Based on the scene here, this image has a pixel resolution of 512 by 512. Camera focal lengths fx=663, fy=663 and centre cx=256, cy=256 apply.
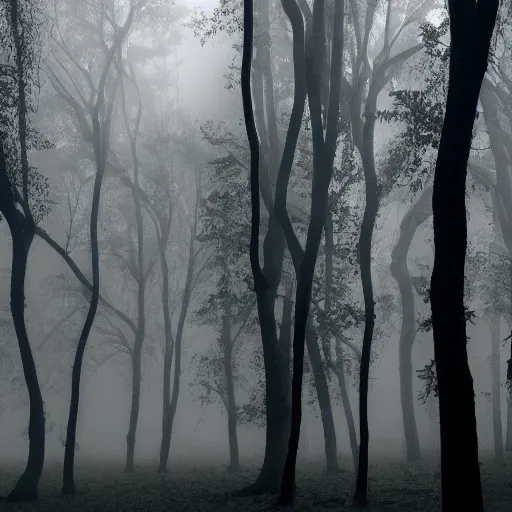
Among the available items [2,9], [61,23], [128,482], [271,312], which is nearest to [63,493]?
[128,482]

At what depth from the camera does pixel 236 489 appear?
16.3 m

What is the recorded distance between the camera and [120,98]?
2742 centimetres

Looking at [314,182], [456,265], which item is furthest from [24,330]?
[456,265]

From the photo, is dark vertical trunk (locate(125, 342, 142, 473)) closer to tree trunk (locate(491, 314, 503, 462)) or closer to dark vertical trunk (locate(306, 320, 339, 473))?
dark vertical trunk (locate(306, 320, 339, 473))

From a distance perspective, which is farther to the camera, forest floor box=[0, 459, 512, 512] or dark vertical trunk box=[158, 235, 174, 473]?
dark vertical trunk box=[158, 235, 174, 473]

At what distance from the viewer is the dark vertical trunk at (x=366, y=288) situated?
1293cm

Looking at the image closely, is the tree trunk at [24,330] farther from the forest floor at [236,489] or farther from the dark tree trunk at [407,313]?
the dark tree trunk at [407,313]

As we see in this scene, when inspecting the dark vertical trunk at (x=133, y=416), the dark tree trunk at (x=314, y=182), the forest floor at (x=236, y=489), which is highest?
the dark tree trunk at (x=314, y=182)

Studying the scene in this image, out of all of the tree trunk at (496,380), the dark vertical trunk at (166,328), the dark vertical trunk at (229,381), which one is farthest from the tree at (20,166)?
the tree trunk at (496,380)

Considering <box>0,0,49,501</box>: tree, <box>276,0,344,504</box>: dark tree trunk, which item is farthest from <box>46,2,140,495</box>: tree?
<box>276,0,344,504</box>: dark tree trunk

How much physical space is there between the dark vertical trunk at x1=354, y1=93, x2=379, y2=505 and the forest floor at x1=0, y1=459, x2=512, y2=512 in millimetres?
689

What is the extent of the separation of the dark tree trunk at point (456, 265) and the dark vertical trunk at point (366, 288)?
16.4 feet

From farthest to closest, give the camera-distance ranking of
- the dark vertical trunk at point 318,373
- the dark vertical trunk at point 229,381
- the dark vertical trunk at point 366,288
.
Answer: the dark vertical trunk at point 229,381 → the dark vertical trunk at point 318,373 → the dark vertical trunk at point 366,288

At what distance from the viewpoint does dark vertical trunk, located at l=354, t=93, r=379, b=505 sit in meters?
12.9
